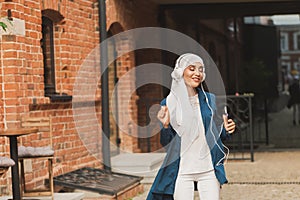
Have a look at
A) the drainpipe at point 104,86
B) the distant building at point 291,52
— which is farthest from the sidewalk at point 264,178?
the distant building at point 291,52

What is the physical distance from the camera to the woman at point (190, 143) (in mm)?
4750

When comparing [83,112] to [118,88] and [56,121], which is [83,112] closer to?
[56,121]

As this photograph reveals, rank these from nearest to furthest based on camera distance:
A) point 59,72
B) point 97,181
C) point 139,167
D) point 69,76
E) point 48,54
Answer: point 97,181
point 48,54
point 59,72
point 69,76
point 139,167

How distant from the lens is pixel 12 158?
612 centimetres

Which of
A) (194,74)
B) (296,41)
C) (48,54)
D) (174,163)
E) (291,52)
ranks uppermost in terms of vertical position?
(296,41)

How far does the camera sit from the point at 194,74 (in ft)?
15.5

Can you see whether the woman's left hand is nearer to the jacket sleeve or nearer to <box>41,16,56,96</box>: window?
the jacket sleeve

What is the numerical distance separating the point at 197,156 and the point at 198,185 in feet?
0.66

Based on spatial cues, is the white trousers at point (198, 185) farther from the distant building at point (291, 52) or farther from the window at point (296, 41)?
the window at point (296, 41)

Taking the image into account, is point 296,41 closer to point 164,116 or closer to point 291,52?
point 291,52

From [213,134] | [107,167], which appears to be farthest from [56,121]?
A: [213,134]

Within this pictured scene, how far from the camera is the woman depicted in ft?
15.6

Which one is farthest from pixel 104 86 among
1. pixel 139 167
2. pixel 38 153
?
pixel 38 153

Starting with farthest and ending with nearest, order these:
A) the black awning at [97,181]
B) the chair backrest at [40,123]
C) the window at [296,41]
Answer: the window at [296,41] < the black awning at [97,181] < the chair backrest at [40,123]
